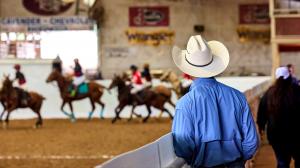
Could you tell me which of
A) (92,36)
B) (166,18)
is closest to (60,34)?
(92,36)

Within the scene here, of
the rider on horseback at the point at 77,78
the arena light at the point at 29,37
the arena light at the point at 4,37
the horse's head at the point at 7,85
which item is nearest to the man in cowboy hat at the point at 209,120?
the horse's head at the point at 7,85

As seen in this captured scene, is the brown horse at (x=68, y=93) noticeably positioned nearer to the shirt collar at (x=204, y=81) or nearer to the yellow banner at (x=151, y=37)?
the yellow banner at (x=151, y=37)

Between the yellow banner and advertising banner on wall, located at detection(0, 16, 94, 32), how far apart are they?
6.68ft

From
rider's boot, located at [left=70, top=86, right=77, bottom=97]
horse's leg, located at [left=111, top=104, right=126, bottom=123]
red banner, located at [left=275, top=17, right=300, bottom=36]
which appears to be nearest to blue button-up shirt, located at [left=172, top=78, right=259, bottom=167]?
horse's leg, located at [left=111, top=104, right=126, bottom=123]

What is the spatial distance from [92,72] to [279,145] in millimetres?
27256

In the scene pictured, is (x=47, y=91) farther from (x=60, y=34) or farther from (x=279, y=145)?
(x=279, y=145)

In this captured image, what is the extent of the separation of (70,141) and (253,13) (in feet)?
68.5

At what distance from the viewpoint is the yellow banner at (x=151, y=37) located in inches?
1406

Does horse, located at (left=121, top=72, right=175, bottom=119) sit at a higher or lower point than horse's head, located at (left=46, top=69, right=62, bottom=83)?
lower

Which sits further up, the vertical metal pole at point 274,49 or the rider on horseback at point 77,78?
the vertical metal pole at point 274,49

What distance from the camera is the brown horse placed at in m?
24.0

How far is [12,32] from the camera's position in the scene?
1367 inches

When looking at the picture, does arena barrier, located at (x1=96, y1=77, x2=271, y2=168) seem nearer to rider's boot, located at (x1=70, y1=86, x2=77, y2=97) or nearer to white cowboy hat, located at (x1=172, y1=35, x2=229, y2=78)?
white cowboy hat, located at (x1=172, y1=35, x2=229, y2=78)

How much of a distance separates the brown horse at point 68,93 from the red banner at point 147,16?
37.7ft
